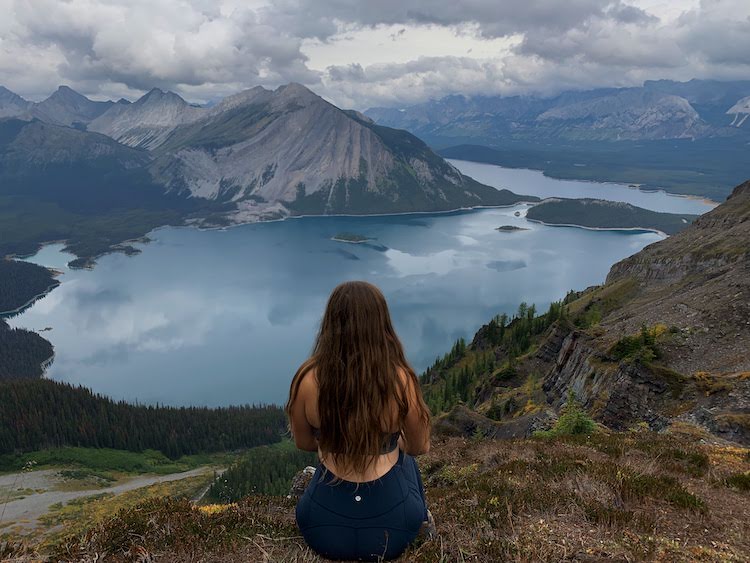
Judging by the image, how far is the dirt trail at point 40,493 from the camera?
229 ft

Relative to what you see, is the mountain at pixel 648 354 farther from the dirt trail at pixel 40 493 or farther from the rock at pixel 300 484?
the dirt trail at pixel 40 493

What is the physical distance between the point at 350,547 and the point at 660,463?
28.4 feet

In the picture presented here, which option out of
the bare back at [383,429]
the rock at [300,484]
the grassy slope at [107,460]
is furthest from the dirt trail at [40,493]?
the bare back at [383,429]

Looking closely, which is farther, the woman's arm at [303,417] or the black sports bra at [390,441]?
the black sports bra at [390,441]

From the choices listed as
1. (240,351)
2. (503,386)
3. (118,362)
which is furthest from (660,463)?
(118,362)

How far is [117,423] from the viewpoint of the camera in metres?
114

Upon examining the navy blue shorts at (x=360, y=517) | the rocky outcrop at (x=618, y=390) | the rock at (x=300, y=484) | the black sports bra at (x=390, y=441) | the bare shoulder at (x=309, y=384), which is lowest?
the rocky outcrop at (x=618, y=390)

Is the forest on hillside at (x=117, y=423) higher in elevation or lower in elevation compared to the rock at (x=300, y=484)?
lower

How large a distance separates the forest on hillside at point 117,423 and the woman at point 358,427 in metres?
119

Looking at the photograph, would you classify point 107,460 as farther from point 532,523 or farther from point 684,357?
point 532,523

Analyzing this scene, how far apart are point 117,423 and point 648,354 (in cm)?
11957

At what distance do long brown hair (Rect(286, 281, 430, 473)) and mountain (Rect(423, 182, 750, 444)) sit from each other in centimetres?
1903

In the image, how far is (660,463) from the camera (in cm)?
1131

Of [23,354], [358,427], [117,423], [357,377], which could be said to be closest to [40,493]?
[117,423]
